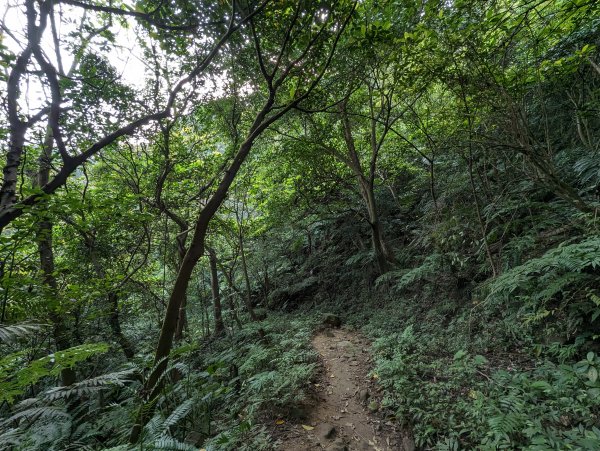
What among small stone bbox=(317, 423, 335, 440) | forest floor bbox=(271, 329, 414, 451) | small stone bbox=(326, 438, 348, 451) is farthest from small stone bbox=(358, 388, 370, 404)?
small stone bbox=(326, 438, 348, 451)

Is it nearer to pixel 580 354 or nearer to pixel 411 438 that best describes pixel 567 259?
pixel 580 354

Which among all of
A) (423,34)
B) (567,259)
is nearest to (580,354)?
(567,259)

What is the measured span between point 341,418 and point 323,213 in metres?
6.27

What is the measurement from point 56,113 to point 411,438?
5.82m

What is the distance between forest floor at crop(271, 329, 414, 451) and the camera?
350 cm

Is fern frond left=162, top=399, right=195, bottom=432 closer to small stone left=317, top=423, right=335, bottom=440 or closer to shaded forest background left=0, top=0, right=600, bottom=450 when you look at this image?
shaded forest background left=0, top=0, right=600, bottom=450

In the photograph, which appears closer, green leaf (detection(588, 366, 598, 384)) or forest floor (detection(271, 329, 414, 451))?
green leaf (detection(588, 366, 598, 384))

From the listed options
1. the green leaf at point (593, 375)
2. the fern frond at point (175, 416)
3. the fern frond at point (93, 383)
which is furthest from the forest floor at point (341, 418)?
the fern frond at point (93, 383)

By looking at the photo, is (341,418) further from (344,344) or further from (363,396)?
(344,344)


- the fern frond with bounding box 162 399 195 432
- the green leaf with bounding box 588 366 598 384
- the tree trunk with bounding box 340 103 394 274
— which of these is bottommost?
the green leaf with bounding box 588 366 598 384

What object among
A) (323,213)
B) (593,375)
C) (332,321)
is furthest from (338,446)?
(323,213)

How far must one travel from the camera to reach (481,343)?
4.45 meters

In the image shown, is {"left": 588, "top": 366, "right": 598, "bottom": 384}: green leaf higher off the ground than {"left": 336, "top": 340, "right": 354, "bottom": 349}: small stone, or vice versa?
{"left": 588, "top": 366, "right": 598, "bottom": 384}: green leaf

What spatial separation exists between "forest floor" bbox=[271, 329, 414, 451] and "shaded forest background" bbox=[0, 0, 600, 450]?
24 cm
